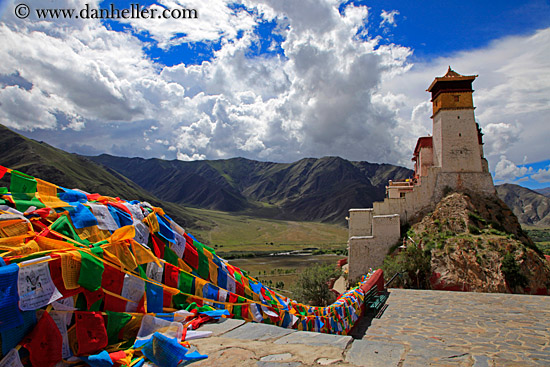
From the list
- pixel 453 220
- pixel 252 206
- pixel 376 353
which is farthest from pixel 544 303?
pixel 252 206

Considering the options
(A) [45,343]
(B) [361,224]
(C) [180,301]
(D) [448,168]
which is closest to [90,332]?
(A) [45,343]

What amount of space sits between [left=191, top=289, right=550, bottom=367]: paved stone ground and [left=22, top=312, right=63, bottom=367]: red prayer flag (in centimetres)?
109

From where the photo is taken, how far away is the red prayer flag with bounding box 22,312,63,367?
251cm

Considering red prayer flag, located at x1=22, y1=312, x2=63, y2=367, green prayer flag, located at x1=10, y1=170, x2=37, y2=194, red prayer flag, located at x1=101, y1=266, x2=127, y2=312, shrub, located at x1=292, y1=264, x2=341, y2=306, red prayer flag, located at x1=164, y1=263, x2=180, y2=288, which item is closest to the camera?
red prayer flag, located at x1=22, y1=312, x2=63, y2=367

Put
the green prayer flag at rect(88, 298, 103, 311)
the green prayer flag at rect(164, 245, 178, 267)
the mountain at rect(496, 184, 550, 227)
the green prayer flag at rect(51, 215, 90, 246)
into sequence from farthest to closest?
1. the mountain at rect(496, 184, 550, 227)
2. the green prayer flag at rect(164, 245, 178, 267)
3. the green prayer flag at rect(51, 215, 90, 246)
4. the green prayer flag at rect(88, 298, 103, 311)

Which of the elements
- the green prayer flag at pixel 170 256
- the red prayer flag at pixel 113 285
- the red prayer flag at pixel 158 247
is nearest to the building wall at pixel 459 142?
the green prayer flag at pixel 170 256

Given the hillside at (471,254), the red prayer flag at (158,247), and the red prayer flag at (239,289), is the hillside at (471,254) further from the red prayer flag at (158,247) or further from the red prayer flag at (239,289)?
the red prayer flag at (158,247)

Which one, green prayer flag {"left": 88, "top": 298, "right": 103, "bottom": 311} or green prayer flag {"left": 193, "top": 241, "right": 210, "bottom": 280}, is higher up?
green prayer flag {"left": 193, "top": 241, "right": 210, "bottom": 280}

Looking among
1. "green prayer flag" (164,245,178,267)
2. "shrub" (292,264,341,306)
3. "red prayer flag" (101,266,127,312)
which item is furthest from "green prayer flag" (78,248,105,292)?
"shrub" (292,264,341,306)

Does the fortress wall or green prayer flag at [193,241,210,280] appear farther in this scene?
the fortress wall

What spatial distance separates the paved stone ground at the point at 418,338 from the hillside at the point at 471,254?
33.1 ft

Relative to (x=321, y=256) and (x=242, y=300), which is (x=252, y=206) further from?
(x=242, y=300)

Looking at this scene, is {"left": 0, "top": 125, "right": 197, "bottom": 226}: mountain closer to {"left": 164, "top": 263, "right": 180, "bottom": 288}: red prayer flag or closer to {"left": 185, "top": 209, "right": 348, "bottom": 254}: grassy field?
{"left": 185, "top": 209, "right": 348, "bottom": 254}: grassy field

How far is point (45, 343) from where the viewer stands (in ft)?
8.50
